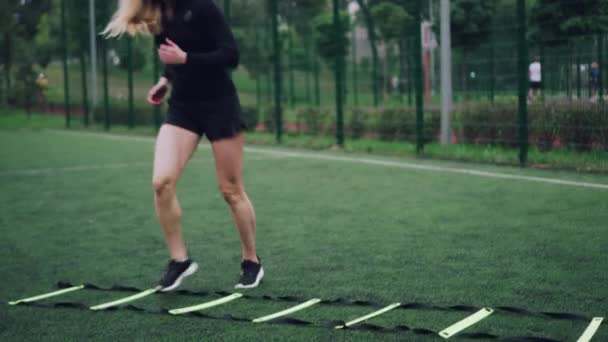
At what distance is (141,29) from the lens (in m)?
4.23

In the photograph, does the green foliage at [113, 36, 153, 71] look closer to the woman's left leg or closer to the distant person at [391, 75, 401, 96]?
the distant person at [391, 75, 401, 96]

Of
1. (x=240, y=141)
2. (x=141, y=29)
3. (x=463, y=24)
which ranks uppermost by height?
(x=463, y=24)

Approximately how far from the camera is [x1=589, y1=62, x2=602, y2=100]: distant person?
8320 mm

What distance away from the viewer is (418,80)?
1082 cm

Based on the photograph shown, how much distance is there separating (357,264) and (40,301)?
1770 mm

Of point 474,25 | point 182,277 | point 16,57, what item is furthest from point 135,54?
point 182,277

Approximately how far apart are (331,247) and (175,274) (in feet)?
4.25

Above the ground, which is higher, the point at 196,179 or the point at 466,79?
the point at 466,79

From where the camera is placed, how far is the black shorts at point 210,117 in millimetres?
4207

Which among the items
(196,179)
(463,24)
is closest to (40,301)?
(196,179)

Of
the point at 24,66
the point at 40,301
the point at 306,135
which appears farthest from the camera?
the point at 24,66

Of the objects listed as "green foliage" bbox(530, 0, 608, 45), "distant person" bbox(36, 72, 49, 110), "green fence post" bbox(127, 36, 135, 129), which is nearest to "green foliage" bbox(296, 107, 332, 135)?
"green foliage" bbox(530, 0, 608, 45)

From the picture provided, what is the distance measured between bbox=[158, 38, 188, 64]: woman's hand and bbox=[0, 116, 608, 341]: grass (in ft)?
3.95

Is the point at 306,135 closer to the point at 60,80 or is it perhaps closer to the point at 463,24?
the point at 463,24
